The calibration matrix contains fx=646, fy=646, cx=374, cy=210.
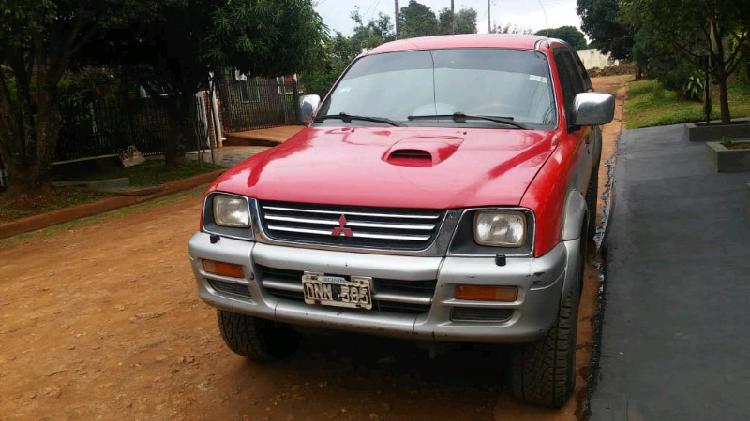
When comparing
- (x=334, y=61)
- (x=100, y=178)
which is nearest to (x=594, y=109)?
(x=100, y=178)

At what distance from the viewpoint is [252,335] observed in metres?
3.57

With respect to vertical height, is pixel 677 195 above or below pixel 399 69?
below

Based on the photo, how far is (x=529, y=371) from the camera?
9.98 ft

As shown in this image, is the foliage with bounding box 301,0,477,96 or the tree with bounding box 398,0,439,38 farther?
the tree with bounding box 398,0,439,38

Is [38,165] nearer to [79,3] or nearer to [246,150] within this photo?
[79,3]

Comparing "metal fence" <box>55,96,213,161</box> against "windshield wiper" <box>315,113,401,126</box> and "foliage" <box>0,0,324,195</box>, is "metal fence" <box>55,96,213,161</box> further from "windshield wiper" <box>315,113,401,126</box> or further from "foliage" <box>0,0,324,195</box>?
"windshield wiper" <box>315,113,401,126</box>

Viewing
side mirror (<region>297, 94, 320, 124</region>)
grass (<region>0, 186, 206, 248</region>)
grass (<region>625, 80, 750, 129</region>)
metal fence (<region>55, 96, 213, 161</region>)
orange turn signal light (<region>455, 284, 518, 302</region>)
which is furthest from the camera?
grass (<region>625, 80, 750, 129</region>)

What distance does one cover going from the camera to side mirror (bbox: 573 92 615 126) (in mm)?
3699

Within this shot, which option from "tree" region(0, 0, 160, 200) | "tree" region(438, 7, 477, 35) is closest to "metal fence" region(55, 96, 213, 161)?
"tree" region(0, 0, 160, 200)

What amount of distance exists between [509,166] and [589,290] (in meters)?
2.21

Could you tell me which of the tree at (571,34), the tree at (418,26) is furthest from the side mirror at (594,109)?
the tree at (571,34)

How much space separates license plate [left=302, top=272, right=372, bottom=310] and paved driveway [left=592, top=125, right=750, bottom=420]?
129 centimetres

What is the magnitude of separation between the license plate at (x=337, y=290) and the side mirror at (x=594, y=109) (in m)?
1.79

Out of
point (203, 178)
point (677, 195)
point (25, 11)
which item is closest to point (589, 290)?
point (677, 195)
